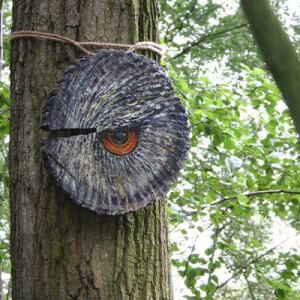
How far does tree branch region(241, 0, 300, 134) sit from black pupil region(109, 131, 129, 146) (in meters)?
1.03

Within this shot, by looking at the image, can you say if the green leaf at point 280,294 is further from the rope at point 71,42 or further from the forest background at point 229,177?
the rope at point 71,42

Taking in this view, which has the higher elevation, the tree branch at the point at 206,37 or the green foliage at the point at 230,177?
the tree branch at the point at 206,37

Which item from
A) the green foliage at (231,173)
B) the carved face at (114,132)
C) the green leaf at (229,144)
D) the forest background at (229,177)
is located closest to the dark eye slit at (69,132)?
the carved face at (114,132)

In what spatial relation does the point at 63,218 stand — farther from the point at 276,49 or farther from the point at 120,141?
the point at 276,49

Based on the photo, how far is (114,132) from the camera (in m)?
1.47

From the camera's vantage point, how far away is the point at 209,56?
5266 millimetres

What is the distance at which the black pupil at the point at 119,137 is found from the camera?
1.47 m

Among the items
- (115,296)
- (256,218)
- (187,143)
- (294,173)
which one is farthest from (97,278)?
(256,218)

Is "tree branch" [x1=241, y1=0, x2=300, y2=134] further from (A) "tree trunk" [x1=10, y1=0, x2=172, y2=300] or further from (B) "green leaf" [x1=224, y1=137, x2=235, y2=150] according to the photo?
(B) "green leaf" [x1=224, y1=137, x2=235, y2=150]

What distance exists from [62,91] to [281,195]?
1.91 m

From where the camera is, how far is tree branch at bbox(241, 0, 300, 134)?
0.45 meters

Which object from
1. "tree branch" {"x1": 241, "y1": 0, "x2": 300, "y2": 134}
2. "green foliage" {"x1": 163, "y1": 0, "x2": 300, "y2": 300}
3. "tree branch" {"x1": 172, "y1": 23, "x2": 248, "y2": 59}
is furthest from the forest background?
"tree branch" {"x1": 241, "y1": 0, "x2": 300, "y2": 134}

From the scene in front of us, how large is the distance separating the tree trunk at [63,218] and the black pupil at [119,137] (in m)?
0.16

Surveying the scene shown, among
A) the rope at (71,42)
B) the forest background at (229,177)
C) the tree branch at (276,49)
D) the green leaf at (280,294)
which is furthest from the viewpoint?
the forest background at (229,177)
